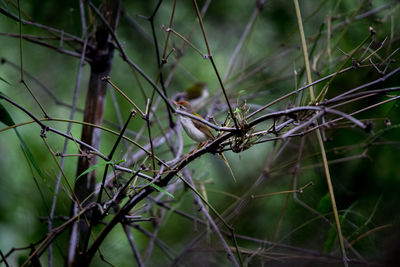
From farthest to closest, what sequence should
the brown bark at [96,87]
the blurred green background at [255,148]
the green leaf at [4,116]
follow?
1. the blurred green background at [255,148]
2. the brown bark at [96,87]
3. the green leaf at [4,116]

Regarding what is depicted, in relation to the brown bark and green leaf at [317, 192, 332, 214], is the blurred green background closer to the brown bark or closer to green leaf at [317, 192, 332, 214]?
green leaf at [317, 192, 332, 214]

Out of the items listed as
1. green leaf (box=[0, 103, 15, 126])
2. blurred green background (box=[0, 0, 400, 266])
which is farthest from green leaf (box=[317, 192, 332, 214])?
green leaf (box=[0, 103, 15, 126])

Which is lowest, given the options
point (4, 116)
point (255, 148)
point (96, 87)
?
point (255, 148)

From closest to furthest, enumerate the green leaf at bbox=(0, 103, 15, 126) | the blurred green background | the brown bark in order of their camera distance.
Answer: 1. the green leaf at bbox=(0, 103, 15, 126)
2. the brown bark
3. the blurred green background

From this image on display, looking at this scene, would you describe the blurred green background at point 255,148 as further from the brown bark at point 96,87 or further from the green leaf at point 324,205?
the brown bark at point 96,87

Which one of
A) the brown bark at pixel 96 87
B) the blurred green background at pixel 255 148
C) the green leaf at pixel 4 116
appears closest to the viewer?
the green leaf at pixel 4 116

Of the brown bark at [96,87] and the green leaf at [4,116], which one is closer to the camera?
the green leaf at [4,116]

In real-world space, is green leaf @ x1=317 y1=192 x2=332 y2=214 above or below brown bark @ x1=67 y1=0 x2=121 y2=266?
below

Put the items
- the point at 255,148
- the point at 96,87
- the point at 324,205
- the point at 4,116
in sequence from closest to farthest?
the point at 4,116 < the point at 324,205 < the point at 96,87 < the point at 255,148

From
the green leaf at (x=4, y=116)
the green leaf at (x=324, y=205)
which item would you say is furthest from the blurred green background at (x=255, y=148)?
the green leaf at (x=4, y=116)

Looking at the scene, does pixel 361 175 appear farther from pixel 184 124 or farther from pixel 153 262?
pixel 153 262

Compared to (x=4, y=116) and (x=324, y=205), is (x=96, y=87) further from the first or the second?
(x=324, y=205)

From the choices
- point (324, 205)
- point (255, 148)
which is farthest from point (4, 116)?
point (255, 148)

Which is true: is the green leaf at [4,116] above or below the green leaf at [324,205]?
above
